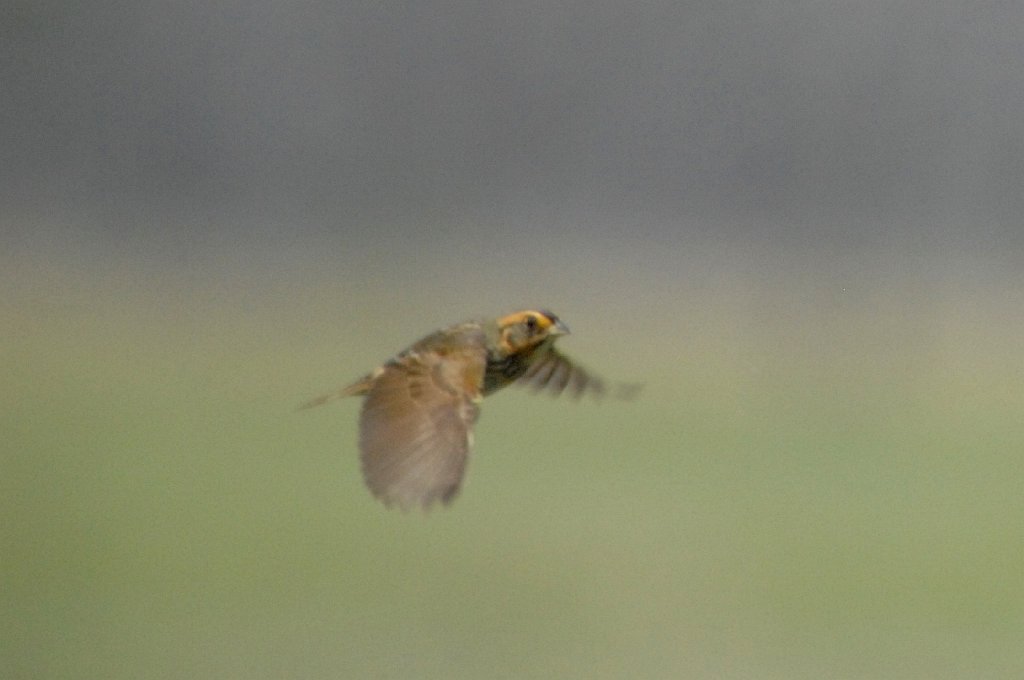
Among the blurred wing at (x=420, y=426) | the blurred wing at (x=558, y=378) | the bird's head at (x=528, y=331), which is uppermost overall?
the blurred wing at (x=558, y=378)

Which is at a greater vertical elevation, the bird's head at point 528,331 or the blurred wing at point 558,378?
the blurred wing at point 558,378

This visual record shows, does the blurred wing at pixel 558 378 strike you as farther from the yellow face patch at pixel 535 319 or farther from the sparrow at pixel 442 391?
the yellow face patch at pixel 535 319

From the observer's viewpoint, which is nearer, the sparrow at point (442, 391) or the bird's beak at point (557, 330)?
the sparrow at point (442, 391)

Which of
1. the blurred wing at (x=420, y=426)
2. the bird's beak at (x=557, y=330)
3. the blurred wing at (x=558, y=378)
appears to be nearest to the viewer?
the blurred wing at (x=420, y=426)

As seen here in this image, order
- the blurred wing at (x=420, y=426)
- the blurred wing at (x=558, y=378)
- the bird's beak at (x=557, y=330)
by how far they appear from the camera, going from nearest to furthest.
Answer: the blurred wing at (x=420, y=426) → the bird's beak at (x=557, y=330) → the blurred wing at (x=558, y=378)

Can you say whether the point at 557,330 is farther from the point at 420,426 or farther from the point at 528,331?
the point at 420,426

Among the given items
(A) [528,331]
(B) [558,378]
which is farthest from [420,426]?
(B) [558,378]

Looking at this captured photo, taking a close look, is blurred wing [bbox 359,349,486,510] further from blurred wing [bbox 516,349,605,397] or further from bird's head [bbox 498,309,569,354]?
blurred wing [bbox 516,349,605,397]

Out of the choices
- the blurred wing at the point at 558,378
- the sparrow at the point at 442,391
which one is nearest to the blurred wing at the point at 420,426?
the sparrow at the point at 442,391
